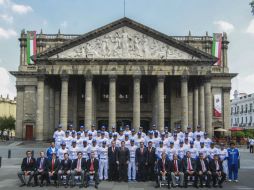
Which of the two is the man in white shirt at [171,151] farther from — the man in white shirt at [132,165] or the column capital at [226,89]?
the column capital at [226,89]

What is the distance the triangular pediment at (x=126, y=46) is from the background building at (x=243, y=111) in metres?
48.7

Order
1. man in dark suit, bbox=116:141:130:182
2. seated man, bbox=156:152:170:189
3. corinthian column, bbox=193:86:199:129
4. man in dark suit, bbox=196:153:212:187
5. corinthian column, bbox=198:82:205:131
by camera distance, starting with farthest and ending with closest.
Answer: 1. corinthian column, bbox=193:86:199:129
2. corinthian column, bbox=198:82:205:131
3. man in dark suit, bbox=116:141:130:182
4. man in dark suit, bbox=196:153:212:187
5. seated man, bbox=156:152:170:189

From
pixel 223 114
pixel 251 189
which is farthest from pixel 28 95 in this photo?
pixel 251 189

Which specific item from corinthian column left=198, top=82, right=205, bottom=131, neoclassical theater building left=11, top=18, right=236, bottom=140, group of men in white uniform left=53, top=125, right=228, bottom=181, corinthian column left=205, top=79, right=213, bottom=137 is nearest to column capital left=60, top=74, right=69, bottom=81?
neoclassical theater building left=11, top=18, right=236, bottom=140

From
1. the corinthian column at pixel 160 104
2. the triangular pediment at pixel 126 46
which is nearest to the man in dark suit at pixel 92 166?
the corinthian column at pixel 160 104

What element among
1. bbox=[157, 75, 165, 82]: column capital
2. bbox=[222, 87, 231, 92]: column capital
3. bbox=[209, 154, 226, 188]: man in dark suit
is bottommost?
bbox=[209, 154, 226, 188]: man in dark suit

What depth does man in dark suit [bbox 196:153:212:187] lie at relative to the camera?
18266mm

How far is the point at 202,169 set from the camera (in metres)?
18.5

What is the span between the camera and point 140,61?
4934cm

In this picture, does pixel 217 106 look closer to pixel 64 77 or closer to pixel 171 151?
pixel 64 77

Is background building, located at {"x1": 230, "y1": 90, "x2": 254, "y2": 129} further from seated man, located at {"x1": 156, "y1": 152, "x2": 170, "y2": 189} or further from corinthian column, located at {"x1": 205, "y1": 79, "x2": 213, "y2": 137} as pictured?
seated man, located at {"x1": 156, "y1": 152, "x2": 170, "y2": 189}

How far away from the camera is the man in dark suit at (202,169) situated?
18266 millimetres

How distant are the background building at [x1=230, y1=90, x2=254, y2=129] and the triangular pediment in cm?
4866

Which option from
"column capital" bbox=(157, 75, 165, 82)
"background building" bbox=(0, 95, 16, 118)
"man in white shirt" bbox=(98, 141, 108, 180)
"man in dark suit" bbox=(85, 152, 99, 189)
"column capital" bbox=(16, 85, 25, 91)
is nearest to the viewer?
"man in dark suit" bbox=(85, 152, 99, 189)
